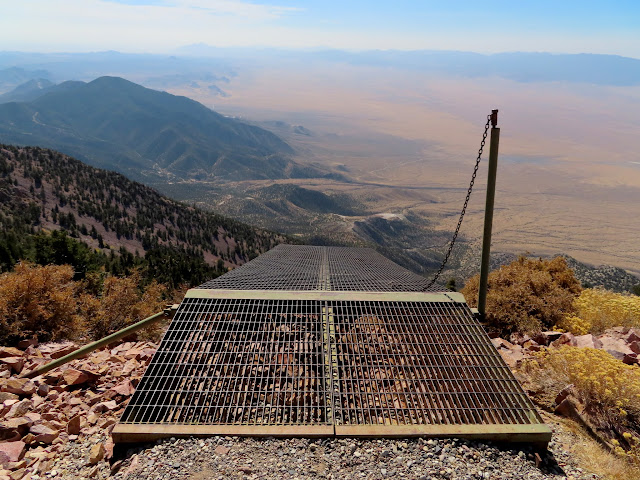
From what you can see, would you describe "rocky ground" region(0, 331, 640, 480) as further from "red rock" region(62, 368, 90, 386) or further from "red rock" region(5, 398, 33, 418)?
"red rock" region(62, 368, 90, 386)

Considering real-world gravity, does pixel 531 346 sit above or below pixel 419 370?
below

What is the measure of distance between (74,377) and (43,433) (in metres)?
1.57

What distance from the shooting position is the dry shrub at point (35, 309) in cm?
895

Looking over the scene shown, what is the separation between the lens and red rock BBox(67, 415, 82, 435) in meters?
5.54

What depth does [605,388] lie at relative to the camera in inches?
233

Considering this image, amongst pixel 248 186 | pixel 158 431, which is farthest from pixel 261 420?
pixel 248 186

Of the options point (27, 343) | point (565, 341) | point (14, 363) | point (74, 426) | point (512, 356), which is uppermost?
point (565, 341)

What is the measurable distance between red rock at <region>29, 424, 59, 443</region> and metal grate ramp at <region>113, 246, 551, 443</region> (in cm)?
119

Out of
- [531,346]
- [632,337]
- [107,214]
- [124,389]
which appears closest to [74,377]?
[124,389]

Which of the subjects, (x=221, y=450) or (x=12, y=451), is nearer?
(x=221, y=450)

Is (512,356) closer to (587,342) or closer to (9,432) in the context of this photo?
(587,342)

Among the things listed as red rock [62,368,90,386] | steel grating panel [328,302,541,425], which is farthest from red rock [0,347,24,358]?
steel grating panel [328,302,541,425]

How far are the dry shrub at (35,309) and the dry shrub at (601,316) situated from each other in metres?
12.3

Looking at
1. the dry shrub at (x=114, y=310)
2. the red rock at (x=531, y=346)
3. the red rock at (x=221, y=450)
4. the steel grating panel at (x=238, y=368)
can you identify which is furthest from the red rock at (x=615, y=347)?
the dry shrub at (x=114, y=310)
